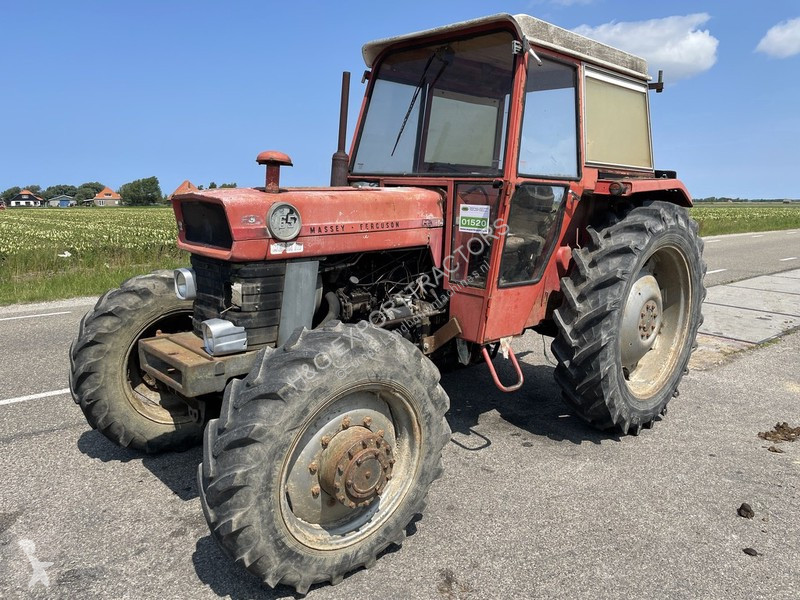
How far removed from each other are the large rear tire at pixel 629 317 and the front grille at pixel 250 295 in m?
1.75

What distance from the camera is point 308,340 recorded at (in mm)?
2445

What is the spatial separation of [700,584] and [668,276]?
2.57 metres

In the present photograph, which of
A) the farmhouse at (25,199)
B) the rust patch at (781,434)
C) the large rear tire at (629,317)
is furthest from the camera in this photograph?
the farmhouse at (25,199)

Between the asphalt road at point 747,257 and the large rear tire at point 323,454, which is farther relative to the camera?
the asphalt road at point 747,257

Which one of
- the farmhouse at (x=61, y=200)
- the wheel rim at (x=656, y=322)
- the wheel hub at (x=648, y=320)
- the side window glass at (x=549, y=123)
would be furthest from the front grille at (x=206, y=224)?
the farmhouse at (x=61, y=200)

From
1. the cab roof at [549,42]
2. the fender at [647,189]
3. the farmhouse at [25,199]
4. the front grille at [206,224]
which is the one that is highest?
the cab roof at [549,42]

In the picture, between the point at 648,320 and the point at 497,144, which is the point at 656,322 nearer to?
the point at 648,320

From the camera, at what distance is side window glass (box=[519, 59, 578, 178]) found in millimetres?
3420

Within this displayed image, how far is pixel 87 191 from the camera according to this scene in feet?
378

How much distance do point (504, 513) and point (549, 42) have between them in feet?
8.52

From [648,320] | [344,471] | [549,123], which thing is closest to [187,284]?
[344,471]

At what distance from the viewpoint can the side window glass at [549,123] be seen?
11.2 ft

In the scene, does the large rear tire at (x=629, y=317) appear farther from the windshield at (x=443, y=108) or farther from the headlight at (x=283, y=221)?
the headlight at (x=283, y=221)

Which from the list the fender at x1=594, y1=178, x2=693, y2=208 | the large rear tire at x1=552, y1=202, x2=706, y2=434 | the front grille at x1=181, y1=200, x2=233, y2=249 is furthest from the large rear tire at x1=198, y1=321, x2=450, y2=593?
the fender at x1=594, y1=178, x2=693, y2=208
